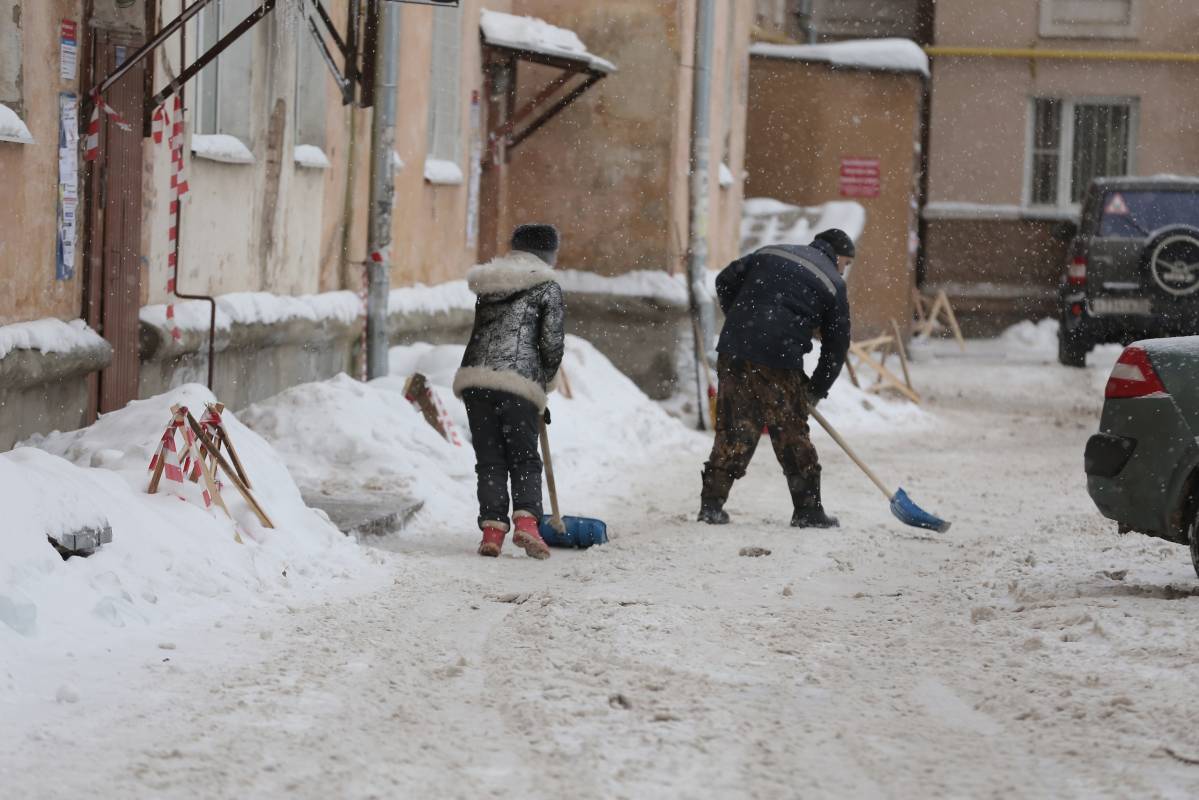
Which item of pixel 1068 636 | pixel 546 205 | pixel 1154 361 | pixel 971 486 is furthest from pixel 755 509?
pixel 546 205

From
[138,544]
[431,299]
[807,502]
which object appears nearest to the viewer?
[138,544]

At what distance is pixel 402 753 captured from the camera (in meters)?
4.67

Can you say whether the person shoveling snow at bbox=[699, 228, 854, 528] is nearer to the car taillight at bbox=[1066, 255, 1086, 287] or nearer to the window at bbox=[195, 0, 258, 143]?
the window at bbox=[195, 0, 258, 143]

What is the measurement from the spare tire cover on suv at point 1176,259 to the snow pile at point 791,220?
473 cm

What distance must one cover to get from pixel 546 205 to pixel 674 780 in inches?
503

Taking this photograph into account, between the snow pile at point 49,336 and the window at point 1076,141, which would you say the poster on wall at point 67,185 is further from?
the window at point 1076,141

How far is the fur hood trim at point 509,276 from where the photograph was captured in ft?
28.6

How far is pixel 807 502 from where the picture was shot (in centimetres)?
962

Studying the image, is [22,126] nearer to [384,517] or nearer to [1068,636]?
[384,517]

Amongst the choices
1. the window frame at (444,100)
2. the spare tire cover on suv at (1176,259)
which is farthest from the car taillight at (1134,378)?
the spare tire cover on suv at (1176,259)

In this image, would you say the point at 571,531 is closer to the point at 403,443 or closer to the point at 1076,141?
the point at 403,443

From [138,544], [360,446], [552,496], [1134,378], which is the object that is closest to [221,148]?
[360,446]

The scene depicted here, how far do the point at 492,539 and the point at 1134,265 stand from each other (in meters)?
11.3

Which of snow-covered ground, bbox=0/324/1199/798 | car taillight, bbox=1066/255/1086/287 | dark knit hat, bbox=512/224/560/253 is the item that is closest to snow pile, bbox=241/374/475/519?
snow-covered ground, bbox=0/324/1199/798
